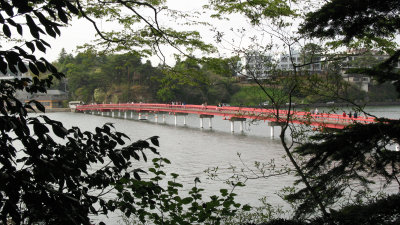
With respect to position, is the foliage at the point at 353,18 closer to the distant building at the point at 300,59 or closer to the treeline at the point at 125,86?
the distant building at the point at 300,59

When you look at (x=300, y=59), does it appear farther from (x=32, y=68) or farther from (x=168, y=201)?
(x=32, y=68)

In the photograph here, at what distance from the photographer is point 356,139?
302 cm

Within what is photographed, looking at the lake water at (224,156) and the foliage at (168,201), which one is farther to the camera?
the lake water at (224,156)

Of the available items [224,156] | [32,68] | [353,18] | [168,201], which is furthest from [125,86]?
[32,68]

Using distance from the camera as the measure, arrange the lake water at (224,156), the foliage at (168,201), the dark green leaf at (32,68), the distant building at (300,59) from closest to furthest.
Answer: the dark green leaf at (32,68) < the foliage at (168,201) < the distant building at (300,59) < the lake water at (224,156)

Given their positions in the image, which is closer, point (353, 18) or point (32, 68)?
point (32, 68)

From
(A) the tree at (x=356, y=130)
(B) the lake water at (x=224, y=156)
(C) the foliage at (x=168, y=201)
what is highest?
(A) the tree at (x=356, y=130)

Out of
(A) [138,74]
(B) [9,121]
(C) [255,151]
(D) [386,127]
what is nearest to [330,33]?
(D) [386,127]

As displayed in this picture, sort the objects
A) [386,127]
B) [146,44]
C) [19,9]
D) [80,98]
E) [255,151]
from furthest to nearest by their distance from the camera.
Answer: [80,98] → [255,151] → [146,44] → [386,127] → [19,9]

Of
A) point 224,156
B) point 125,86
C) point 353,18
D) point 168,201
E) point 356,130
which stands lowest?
point 224,156

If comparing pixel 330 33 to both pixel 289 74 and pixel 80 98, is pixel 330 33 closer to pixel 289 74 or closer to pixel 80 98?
pixel 289 74

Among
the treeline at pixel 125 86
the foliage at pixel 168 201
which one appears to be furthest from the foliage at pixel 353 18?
the treeline at pixel 125 86

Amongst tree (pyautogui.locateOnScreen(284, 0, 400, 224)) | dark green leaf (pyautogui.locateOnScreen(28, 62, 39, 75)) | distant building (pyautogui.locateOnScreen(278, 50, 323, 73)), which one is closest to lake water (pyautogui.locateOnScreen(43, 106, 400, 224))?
distant building (pyautogui.locateOnScreen(278, 50, 323, 73))

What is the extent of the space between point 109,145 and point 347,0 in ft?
7.10
